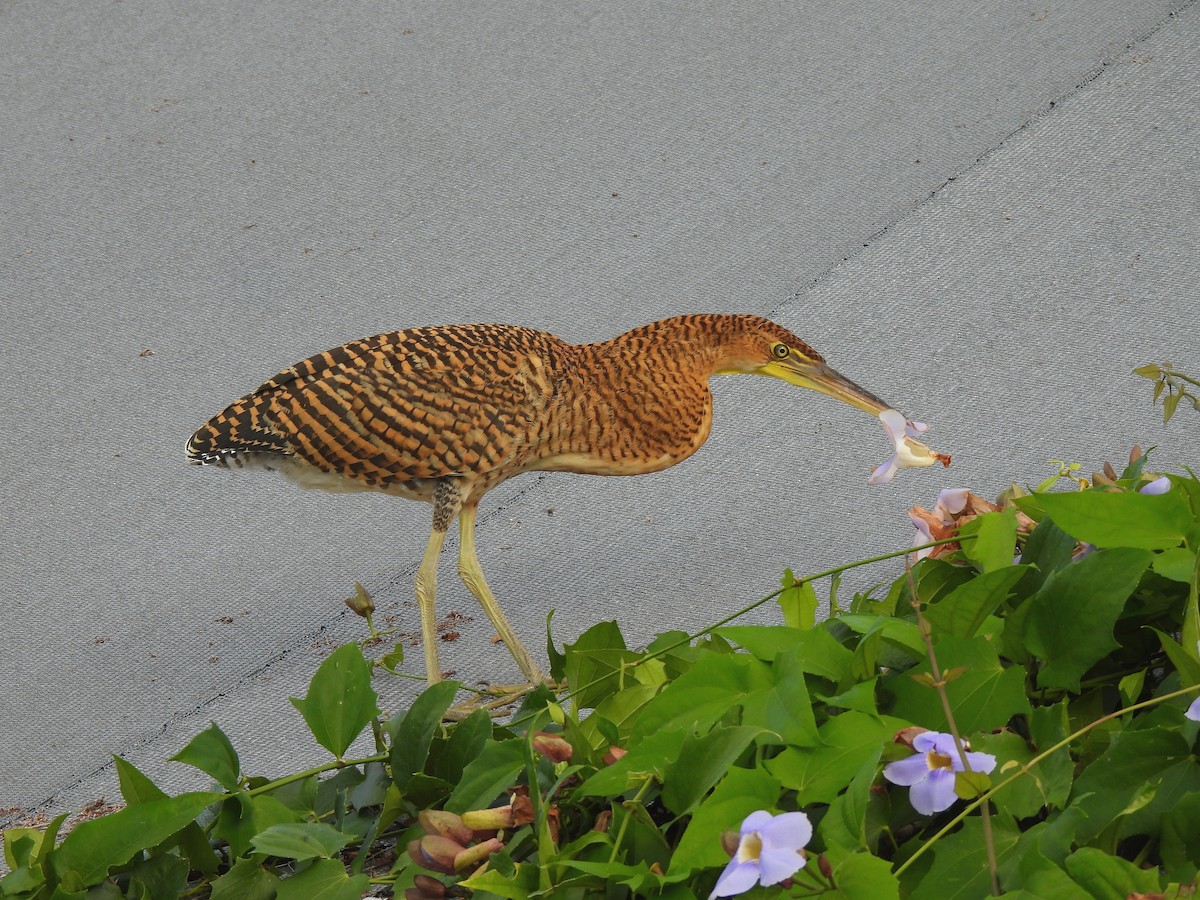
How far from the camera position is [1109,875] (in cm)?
45

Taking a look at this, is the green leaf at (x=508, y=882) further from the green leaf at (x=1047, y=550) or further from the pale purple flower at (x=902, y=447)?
the pale purple flower at (x=902, y=447)

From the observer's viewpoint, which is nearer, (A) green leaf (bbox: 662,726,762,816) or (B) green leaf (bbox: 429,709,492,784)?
(A) green leaf (bbox: 662,726,762,816)

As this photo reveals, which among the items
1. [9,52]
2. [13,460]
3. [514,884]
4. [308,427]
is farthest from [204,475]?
[514,884]

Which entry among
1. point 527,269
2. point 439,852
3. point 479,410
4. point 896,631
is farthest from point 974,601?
point 527,269

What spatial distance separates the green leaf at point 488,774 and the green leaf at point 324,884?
51 mm

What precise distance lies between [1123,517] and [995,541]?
69 mm

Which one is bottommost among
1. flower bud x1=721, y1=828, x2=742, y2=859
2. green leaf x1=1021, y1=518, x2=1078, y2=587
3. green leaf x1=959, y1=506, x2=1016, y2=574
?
green leaf x1=1021, y1=518, x2=1078, y2=587

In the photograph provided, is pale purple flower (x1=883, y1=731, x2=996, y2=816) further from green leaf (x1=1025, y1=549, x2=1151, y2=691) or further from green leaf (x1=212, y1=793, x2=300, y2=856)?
green leaf (x1=212, y1=793, x2=300, y2=856)

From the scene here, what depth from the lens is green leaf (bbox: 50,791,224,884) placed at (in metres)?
0.62

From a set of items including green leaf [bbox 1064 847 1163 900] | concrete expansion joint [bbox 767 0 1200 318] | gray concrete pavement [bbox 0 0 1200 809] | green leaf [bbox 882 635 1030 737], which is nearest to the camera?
green leaf [bbox 1064 847 1163 900]

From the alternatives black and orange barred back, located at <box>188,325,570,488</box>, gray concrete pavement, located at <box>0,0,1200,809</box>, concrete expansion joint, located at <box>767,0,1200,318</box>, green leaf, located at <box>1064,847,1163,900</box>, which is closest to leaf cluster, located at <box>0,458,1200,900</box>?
green leaf, located at <box>1064,847,1163,900</box>

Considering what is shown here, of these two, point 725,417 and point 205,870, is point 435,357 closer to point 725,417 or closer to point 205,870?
point 725,417

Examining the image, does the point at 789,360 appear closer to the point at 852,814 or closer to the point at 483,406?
the point at 483,406

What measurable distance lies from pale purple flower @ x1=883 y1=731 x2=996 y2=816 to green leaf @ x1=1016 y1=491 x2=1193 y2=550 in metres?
0.11
